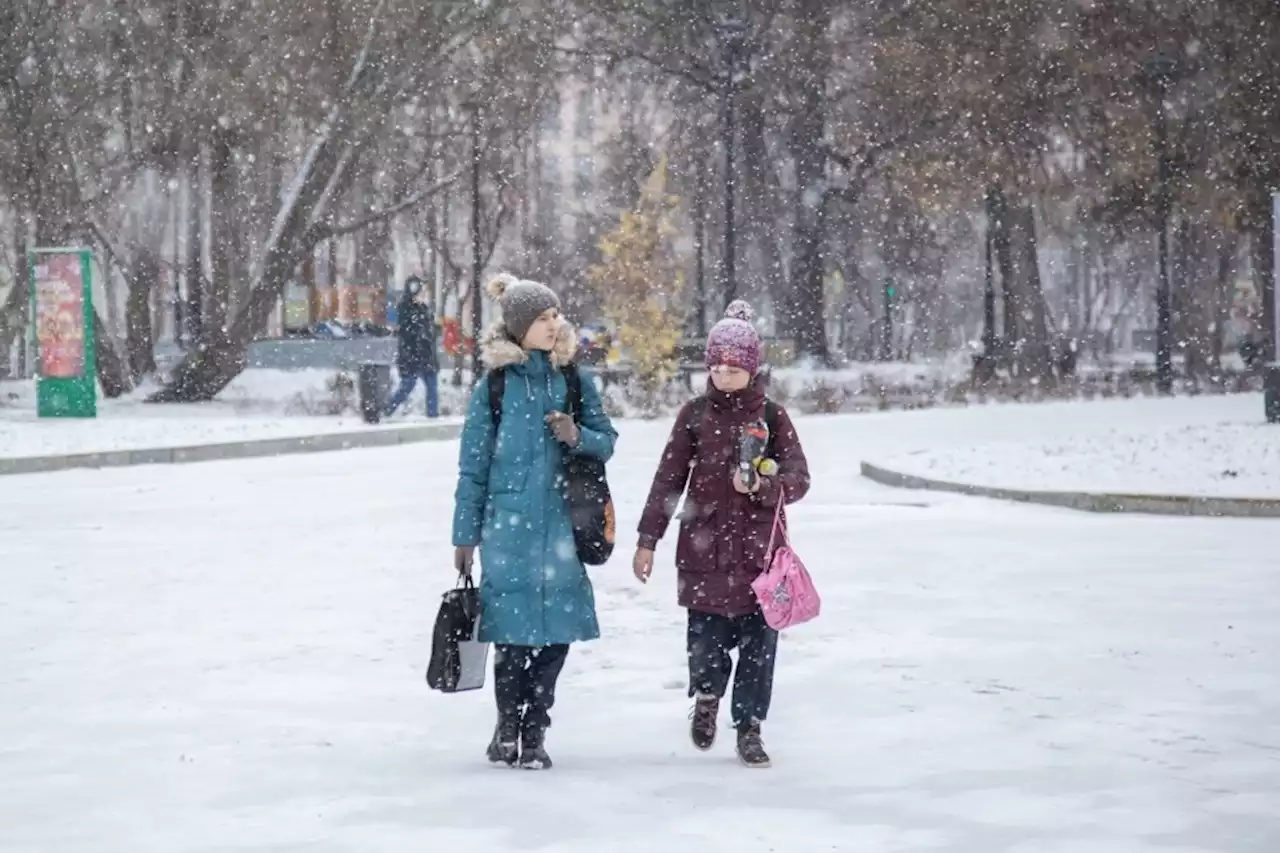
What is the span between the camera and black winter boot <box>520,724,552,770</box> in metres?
7.65

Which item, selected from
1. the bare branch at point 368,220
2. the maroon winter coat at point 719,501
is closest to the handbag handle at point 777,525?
the maroon winter coat at point 719,501

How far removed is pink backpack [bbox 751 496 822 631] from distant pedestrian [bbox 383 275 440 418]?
2494 centimetres

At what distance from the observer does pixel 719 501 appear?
7.78 metres

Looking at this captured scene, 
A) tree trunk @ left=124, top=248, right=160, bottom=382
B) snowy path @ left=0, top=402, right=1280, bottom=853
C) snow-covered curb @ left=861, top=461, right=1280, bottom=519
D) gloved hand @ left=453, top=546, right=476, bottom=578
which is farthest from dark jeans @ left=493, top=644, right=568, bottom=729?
tree trunk @ left=124, top=248, right=160, bottom=382

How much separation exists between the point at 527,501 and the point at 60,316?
25780 mm

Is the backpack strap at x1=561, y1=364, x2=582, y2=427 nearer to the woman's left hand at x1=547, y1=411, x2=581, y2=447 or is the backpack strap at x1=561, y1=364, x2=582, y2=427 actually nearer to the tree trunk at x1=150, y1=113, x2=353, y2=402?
the woman's left hand at x1=547, y1=411, x2=581, y2=447

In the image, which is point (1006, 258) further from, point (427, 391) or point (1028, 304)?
point (427, 391)

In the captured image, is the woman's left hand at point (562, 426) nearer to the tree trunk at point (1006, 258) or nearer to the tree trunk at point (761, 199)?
the tree trunk at point (1006, 258)

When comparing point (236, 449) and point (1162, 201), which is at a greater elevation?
point (1162, 201)

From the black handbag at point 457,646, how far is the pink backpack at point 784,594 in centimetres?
92

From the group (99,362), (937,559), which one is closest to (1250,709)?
(937,559)

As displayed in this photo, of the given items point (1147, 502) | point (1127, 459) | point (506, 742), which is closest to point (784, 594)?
point (506, 742)

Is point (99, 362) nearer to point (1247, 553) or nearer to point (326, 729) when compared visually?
Result: point (1247, 553)

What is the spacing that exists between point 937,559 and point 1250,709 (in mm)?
5650
